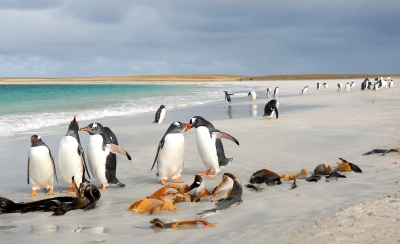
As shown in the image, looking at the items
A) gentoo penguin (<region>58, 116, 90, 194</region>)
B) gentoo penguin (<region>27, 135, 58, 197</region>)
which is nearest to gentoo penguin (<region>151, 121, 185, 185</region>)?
gentoo penguin (<region>58, 116, 90, 194</region>)

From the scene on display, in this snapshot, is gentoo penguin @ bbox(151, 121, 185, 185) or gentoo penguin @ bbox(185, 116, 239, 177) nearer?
gentoo penguin @ bbox(151, 121, 185, 185)

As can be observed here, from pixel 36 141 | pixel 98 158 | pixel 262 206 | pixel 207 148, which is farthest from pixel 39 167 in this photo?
pixel 262 206

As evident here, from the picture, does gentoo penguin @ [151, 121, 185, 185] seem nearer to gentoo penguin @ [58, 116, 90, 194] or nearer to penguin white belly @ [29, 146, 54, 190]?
gentoo penguin @ [58, 116, 90, 194]

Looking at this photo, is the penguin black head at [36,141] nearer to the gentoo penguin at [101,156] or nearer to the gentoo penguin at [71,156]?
the gentoo penguin at [71,156]

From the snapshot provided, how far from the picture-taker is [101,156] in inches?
246

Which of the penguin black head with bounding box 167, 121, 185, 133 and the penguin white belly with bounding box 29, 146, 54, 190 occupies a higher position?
the penguin black head with bounding box 167, 121, 185, 133

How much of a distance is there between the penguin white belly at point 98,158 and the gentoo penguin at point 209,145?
135 cm

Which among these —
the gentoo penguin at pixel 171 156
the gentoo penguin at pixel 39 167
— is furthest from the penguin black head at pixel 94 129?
the gentoo penguin at pixel 171 156

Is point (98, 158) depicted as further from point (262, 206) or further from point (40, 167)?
point (262, 206)

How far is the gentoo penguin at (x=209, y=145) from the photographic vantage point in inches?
272

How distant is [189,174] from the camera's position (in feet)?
23.4

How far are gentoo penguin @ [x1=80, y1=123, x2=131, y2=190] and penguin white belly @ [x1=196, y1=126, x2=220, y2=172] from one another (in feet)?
4.19

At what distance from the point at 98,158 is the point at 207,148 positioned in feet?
5.32

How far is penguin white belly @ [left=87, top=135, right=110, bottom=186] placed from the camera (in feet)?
20.4
